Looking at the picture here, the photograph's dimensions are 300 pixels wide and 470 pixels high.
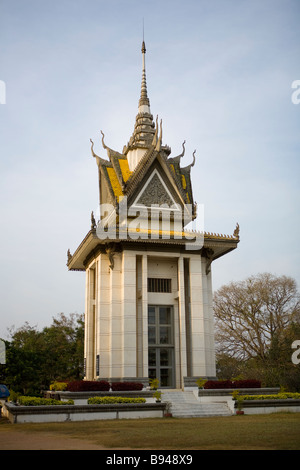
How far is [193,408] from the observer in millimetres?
20672

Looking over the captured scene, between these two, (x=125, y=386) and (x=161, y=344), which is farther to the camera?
(x=161, y=344)

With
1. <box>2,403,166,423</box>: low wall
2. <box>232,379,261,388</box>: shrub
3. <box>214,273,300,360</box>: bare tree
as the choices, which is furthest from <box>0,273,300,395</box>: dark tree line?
<box>2,403,166,423</box>: low wall

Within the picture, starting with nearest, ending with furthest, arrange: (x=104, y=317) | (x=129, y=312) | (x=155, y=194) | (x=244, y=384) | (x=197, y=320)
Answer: (x=244, y=384), (x=129, y=312), (x=104, y=317), (x=197, y=320), (x=155, y=194)

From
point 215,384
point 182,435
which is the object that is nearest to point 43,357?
point 215,384

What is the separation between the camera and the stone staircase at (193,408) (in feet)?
65.8

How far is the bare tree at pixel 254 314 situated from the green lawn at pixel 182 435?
2696cm

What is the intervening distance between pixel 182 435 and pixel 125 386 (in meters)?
10.4

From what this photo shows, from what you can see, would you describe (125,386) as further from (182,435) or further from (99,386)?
(182,435)

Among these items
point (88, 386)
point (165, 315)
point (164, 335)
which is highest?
point (165, 315)

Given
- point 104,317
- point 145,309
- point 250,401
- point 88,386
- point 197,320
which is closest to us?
point 250,401

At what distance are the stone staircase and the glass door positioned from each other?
299 cm

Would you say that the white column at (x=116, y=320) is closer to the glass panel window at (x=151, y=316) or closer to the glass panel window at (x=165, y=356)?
the glass panel window at (x=151, y=316)

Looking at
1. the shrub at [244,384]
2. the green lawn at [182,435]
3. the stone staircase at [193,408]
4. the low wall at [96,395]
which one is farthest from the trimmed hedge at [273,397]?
the green lawn at [182,435]

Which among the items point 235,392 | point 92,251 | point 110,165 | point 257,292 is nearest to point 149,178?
point 110,165
